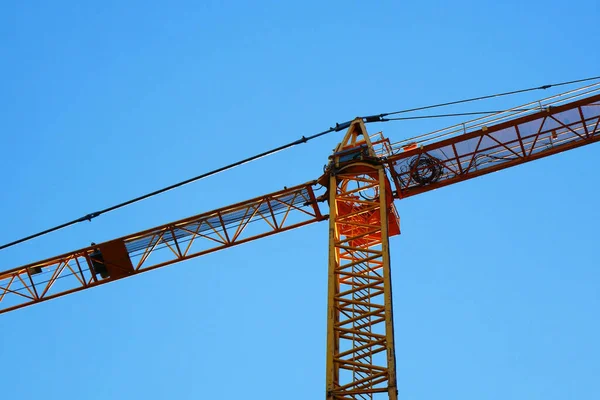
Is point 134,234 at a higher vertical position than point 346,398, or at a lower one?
higher

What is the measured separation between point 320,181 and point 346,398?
820cm

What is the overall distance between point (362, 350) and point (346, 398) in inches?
66.5

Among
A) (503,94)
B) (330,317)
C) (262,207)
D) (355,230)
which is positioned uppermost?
(503,94)

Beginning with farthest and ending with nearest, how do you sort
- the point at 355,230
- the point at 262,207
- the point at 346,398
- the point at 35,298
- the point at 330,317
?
the point at 35,298 < the point at 262,207 < the point at 355,230 < the point at 330,317 < the point at 346,398

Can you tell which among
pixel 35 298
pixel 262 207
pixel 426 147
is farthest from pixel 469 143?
pixel 35 298

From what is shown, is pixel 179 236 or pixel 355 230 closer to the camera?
pixel 355 230

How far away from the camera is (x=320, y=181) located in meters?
30.9

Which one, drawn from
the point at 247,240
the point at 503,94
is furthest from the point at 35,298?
the point at 503,94

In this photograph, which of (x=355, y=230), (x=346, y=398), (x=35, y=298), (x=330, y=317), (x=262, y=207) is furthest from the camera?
(x=35, y=298)

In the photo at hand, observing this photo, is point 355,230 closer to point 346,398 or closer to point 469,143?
point 469,143

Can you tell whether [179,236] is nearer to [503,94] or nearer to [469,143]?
[469,143]

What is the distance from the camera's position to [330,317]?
26.3m

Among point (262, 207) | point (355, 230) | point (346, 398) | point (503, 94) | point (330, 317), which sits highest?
point (503, 94)

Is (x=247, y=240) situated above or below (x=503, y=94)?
below
